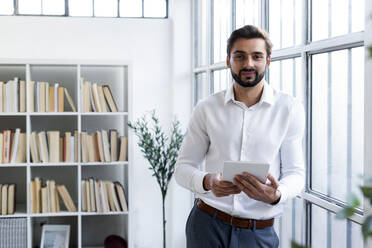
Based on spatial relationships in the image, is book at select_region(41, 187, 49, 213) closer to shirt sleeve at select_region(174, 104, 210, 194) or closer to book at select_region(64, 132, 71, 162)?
book at select_region(64, 132, 71, 162)

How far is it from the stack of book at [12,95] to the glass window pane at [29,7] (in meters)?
0.98

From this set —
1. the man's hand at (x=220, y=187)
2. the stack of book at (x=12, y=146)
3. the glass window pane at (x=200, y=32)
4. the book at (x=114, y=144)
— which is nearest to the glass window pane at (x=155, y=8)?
the glass window pane at (x=200, y=32)

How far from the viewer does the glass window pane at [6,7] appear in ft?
Result: 16.3

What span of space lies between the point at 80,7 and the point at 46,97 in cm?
118

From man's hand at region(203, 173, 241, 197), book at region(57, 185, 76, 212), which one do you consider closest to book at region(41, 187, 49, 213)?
book at region(57, 185, 76, 212)

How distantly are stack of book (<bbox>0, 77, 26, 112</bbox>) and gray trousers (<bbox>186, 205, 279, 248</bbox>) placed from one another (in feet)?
8.46

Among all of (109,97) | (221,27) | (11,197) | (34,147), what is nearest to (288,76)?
(221,27)

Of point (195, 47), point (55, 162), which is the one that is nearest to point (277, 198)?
point (55, 162)

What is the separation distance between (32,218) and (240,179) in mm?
3079

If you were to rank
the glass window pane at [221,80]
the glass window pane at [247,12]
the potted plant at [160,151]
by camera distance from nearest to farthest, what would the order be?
the glass window pane at [247,12]
the glass window pane at [221,80]
the potted plant at [160,151]

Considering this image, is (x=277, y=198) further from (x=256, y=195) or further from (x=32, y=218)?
(x=32, y=218)

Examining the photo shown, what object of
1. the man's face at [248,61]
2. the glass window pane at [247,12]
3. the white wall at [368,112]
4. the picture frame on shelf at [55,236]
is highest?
the glass window pane at [247,12]

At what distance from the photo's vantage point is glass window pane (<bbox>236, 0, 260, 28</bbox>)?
3.27m

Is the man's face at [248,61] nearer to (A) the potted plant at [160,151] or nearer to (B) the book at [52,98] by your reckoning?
(A) the potted plant at [160,151]
